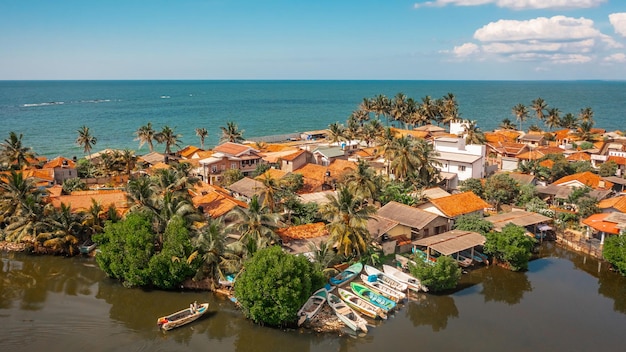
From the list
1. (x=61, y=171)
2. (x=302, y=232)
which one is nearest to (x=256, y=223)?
(x=302, y=232)

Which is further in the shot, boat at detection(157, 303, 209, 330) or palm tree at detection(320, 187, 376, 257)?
palm tree at detection(320, 187, 376, 257)

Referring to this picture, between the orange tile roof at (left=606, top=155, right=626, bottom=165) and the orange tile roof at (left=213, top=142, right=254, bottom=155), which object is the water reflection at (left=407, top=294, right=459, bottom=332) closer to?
the orange tile roof at (left=213, top=142, right=254, bottom=155)

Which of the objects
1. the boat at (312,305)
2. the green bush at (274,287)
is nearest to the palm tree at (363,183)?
the boat at (312,305)

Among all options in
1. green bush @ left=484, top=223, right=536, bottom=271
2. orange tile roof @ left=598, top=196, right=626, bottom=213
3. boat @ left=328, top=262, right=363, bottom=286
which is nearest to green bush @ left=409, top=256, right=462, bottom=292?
boat @ left=328, top=262, right=363, bottom=286

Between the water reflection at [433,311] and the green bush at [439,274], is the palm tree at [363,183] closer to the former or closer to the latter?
the green bush at [439,274]

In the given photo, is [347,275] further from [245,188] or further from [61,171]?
[61,171]
